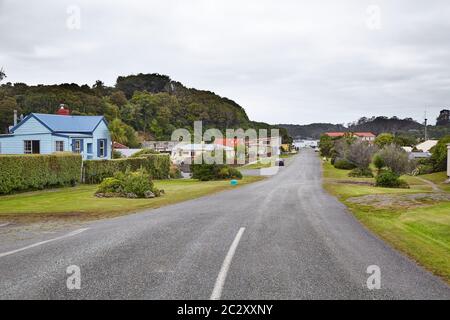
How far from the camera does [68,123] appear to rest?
37250mm

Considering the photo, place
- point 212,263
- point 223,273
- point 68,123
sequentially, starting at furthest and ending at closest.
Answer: point 68,123 < point 212,263 < point 223,273

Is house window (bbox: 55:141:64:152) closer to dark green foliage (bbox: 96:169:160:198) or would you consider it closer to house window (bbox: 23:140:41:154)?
house window (bbox: 23:140:41:154)

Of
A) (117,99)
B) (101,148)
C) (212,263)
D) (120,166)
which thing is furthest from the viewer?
(117,99)

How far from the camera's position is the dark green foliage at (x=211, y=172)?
134 feet

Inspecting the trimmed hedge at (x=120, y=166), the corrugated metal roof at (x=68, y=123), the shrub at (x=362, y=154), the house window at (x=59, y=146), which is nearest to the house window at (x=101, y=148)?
the corrugated metal roof at (x=68, y=123)

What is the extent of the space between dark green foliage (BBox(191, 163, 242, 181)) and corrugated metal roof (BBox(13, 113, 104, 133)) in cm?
1105

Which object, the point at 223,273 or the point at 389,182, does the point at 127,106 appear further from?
the point at 223,273

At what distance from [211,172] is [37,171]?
64.3ft

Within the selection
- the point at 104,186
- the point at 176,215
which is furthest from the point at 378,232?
the point at 104,186

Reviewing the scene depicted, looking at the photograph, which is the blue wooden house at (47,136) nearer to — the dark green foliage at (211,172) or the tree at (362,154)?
the dark green foliage at (211,172)

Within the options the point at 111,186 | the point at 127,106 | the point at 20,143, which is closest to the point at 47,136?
the point at 20,143

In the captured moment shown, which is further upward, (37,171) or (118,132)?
(118,132)

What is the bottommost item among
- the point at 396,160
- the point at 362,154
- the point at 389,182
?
the point at 389,182
